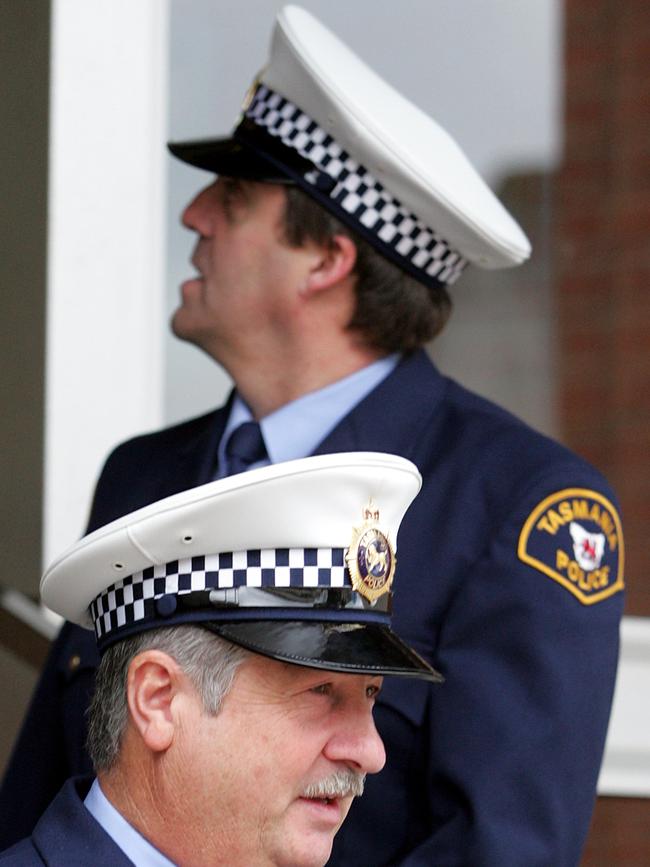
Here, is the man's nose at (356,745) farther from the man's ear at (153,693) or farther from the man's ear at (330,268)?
the man's ear at (330,268)

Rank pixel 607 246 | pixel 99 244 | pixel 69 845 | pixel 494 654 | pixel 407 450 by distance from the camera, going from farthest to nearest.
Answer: pixel 607 246 → pixel 99 244 → pixel 407 450 → pixel 494 654 → pixel 69 845

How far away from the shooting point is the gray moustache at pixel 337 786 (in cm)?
199

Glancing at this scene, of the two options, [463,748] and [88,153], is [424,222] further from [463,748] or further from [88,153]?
[88,153]

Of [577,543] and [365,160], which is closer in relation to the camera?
[577,543]

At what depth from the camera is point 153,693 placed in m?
1.95

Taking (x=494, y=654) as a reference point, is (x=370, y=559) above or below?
above

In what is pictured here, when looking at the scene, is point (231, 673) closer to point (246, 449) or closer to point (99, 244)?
point (246, 449)

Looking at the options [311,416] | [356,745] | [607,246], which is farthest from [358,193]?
[607,246]

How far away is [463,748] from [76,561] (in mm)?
658

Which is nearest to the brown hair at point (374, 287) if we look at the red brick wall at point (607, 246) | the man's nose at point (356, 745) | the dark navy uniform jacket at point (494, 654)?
the dark navy uniform jacket at point (494, 654)

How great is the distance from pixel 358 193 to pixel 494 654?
81 cm

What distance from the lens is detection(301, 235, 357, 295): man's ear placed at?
2865mm

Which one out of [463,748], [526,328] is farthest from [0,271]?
[463,748]

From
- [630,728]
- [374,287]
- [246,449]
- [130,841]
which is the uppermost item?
[374,287]
